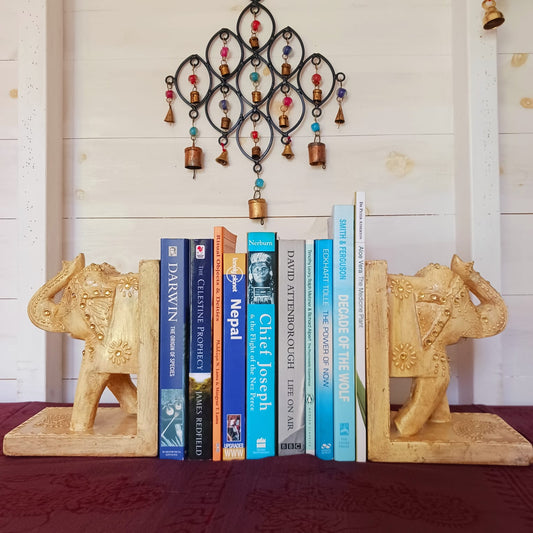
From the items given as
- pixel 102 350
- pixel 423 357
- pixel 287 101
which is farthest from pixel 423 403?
pixel 287 101

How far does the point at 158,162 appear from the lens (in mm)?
1080

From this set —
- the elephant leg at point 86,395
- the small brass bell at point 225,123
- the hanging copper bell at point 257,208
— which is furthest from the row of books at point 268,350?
the small brass bell at point 225,123

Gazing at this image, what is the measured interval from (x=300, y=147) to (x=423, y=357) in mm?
593

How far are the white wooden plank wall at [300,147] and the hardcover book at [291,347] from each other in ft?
1.23

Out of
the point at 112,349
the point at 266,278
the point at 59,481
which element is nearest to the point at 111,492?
the point at 59,481

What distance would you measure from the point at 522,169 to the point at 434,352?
23.8 inches

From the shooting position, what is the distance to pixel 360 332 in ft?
2.27

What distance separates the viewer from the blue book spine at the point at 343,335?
686 mm

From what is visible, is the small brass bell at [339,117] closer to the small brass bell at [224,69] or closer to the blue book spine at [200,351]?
the small brass bell at [224,69]

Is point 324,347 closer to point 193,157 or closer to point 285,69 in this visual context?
point 193,157

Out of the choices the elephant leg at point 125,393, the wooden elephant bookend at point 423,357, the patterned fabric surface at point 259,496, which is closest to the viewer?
the patterned fabric surface at point 259,496

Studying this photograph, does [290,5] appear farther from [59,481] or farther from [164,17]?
[59,481]

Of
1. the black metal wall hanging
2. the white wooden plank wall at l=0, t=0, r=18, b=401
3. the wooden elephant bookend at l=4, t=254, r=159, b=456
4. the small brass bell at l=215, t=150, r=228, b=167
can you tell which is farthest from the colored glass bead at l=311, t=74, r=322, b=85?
the white wooden plank wall at l=0, t=0, r=18, b=401

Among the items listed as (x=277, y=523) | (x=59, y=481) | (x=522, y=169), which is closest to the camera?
(x=277, y=523)
